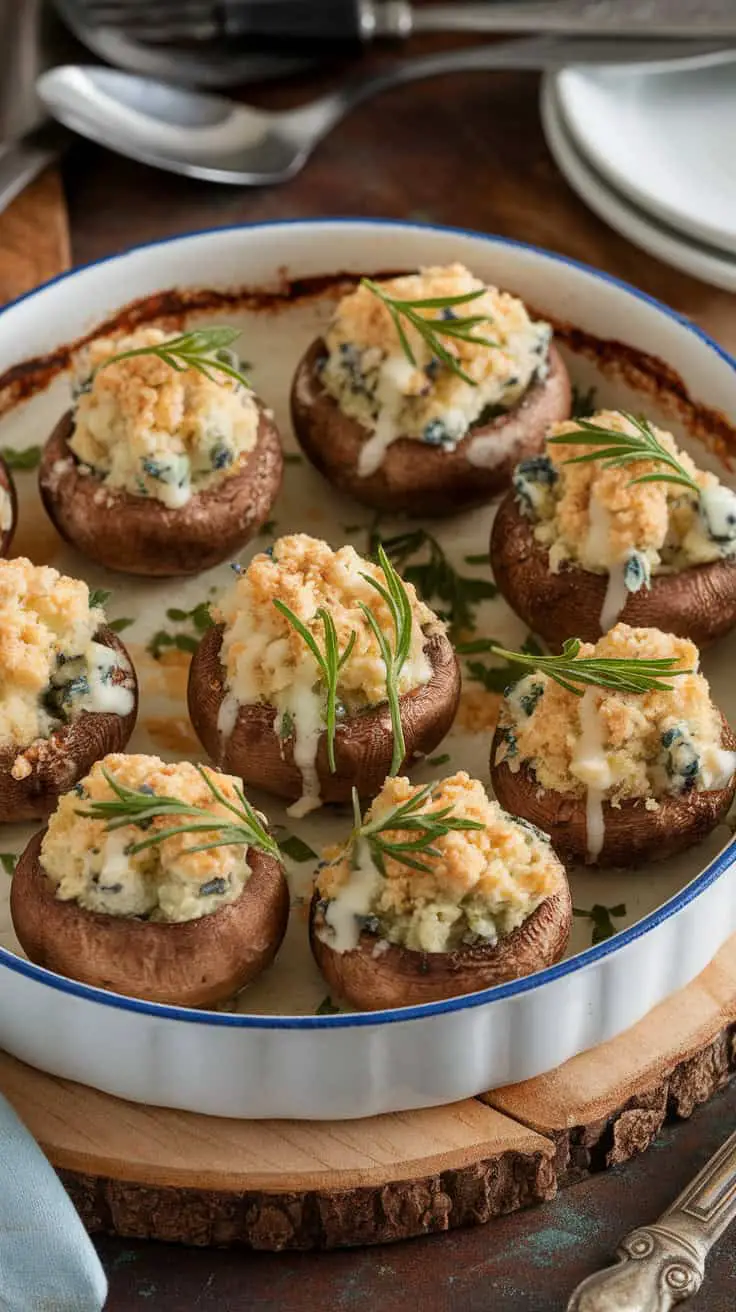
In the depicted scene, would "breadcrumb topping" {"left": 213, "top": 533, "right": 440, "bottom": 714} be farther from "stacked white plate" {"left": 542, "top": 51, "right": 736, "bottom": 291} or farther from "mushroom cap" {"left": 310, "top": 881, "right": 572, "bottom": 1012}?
"stacked white plate" {"left": 542, "top": 51, "right": 736, "bottom": 291}

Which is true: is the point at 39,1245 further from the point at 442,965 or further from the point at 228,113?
the point at 228,113

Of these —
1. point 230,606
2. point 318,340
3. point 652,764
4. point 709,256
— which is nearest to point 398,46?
point 709,256

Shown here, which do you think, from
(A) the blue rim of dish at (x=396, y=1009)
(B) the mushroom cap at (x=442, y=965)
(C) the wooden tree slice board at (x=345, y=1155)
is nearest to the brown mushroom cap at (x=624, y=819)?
(A) the blue rim of dish at (x=396, y=1009)

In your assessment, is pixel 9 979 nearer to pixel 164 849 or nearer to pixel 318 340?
pixel 164 849

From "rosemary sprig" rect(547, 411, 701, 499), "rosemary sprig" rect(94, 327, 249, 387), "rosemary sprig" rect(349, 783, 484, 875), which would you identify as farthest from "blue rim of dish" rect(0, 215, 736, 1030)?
"rosemary sprig" rect(94, 327, 249, 387)

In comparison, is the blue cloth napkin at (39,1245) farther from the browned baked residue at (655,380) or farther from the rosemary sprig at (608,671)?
the browned baked residue at (655,380)

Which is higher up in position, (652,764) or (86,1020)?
(652,764)
